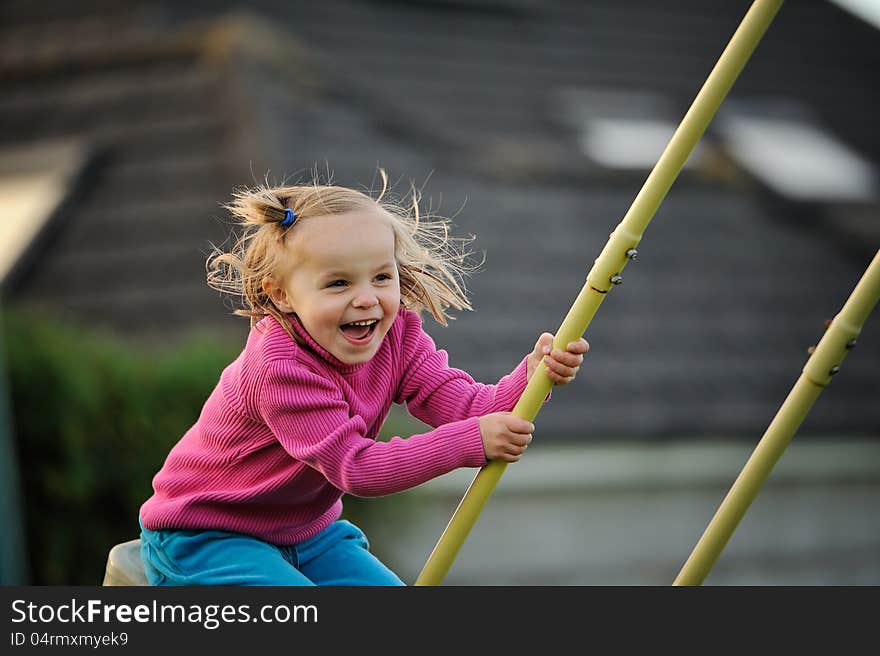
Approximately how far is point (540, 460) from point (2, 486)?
3.16 metres

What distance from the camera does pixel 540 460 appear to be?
7.72 m

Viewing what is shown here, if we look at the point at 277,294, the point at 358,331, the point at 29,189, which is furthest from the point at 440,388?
the point at 29,189

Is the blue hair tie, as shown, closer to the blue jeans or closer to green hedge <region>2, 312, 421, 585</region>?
the blue jeans

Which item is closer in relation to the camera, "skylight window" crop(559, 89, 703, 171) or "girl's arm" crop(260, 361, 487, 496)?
"girl's arm" crop(260, 361, 487, 496)

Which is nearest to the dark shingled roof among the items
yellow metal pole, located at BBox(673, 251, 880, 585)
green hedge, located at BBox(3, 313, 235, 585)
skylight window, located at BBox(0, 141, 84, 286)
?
skylight window, located at BBox(0, 141, 84, 286)

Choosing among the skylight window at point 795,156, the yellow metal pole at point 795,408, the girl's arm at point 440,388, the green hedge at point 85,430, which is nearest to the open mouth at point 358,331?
the girl's arm at point 440,388

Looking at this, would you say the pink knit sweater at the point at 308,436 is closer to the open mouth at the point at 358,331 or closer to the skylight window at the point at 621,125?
the open mouth at the point at 358,331

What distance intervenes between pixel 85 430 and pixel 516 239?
3522 mm

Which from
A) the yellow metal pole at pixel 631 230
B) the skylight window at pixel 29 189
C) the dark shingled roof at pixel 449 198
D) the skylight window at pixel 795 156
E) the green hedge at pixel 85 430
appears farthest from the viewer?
the skylight window at pixel 795 156

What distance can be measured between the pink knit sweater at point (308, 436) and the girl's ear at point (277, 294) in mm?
34

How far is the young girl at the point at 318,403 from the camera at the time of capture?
242cm

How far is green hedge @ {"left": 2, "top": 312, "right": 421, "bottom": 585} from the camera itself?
20.0ft

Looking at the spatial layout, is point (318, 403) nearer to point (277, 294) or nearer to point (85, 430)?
point (277, 294)

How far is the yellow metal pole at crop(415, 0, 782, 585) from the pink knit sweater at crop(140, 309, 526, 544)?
3.3 inches
